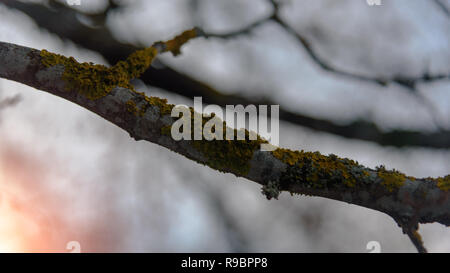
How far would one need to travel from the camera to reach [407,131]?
146 inches

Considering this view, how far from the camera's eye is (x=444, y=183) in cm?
165

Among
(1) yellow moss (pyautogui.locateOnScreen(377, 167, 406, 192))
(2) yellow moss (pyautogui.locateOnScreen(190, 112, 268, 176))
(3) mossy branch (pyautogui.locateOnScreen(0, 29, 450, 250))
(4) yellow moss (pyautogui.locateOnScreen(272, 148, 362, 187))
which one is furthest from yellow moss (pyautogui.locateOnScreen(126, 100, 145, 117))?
(1) yellow moss (pyautogui.locateOnScreen(377, 167, 406, 192))

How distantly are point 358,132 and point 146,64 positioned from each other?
2527mm

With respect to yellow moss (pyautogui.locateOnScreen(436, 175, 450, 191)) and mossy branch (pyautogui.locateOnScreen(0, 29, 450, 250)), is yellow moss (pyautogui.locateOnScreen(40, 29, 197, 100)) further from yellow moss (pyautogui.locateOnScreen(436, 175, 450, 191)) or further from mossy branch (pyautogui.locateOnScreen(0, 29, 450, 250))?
yellow moss (pyautogui.locateOnScreen(436, 175, 450, 191))

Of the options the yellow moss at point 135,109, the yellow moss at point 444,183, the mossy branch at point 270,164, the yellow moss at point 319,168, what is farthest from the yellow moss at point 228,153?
the yellow moss at point 444,183

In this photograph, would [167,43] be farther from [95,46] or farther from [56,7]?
[56,7]

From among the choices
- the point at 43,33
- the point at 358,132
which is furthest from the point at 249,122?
the point at 43,33

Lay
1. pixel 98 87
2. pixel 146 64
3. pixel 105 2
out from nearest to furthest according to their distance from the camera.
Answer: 1. pixel 98 87
2. pixel 146 64
3. pixel 105 2

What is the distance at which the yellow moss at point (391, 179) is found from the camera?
1.66m

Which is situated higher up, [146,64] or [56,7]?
[56,7]

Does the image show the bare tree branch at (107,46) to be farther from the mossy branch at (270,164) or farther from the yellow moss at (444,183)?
the yellow moss at (444,183)

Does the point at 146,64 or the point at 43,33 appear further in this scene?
the point at 43,33

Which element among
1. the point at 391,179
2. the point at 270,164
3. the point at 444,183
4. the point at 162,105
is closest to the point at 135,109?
the point at 162,105
